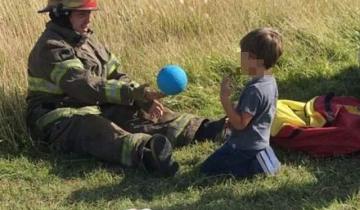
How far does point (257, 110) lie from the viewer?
168 inches

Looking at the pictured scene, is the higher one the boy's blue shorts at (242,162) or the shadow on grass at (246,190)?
the boy's blue shorts at (242,162)

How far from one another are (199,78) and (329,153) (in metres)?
1.80

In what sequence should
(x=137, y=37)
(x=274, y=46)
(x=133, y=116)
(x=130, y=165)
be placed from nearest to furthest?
(x=274, y=46) < (x=130, y=165) < (x=133, y=116) < (x=137, y=37)

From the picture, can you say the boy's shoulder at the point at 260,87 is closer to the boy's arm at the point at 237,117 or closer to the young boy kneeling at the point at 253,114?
the young boy kneeling at the point at 253,114

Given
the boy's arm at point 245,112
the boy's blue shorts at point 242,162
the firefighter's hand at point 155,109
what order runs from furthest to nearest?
the firefighter's hand at point 155,109 < the boy's blue shorts at point 242,162 < the boy's arm at point 245,112

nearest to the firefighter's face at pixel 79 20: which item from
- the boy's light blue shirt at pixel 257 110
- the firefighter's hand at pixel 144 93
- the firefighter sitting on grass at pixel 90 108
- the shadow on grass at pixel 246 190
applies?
the firefighter sitting on grass at pixel 90 108

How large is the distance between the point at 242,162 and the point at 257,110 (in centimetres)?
37

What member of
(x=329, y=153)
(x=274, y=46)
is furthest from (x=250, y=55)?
(x=329, y=153)

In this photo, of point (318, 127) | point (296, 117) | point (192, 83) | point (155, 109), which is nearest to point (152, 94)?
point (155, 109)

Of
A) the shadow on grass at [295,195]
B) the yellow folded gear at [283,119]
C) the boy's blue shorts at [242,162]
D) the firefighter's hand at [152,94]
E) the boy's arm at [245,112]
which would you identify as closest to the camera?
the shadow on grass at [295,195]

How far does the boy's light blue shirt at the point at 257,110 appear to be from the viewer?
4.20 metres

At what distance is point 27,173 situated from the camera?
15.2 ft

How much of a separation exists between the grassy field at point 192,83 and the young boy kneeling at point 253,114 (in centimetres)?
9

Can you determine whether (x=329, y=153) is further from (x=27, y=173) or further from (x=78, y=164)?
(x=27, y=173)
